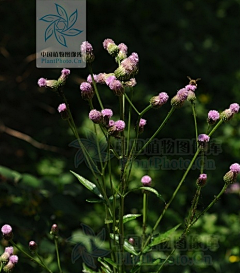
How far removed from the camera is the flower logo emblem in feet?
7.06

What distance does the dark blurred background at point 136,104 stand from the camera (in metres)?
1.78

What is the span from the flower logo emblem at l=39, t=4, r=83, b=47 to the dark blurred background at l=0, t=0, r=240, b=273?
0.37 m

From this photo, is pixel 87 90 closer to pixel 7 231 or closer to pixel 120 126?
pixel 120 126

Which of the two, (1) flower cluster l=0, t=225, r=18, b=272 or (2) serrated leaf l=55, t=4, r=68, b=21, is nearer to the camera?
(1) flower cluster l=0, t=225, r=18, b=272

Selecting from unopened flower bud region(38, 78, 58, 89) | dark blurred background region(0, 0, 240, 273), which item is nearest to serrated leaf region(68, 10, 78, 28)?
dark blurred background region(0, 0, 240, 273)

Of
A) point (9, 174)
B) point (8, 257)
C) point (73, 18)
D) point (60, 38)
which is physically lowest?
A: point (8, 257)

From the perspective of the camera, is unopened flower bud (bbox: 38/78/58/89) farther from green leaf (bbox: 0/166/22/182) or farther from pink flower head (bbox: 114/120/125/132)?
green leaf (bbox: 0/166/22/182)

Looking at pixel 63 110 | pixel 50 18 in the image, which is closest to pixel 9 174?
pixel 63 110

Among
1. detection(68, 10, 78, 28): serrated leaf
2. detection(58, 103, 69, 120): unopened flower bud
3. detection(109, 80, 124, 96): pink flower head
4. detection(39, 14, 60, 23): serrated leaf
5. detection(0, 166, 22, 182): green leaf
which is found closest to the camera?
detection(109, 80, 124, 96): pink flower head

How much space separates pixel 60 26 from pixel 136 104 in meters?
0.57

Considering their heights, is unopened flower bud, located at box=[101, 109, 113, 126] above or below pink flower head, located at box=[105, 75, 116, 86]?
below

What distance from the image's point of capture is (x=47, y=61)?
7.81 ft

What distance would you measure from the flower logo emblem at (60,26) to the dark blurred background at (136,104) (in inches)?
14.6

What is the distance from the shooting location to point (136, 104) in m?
2.52
